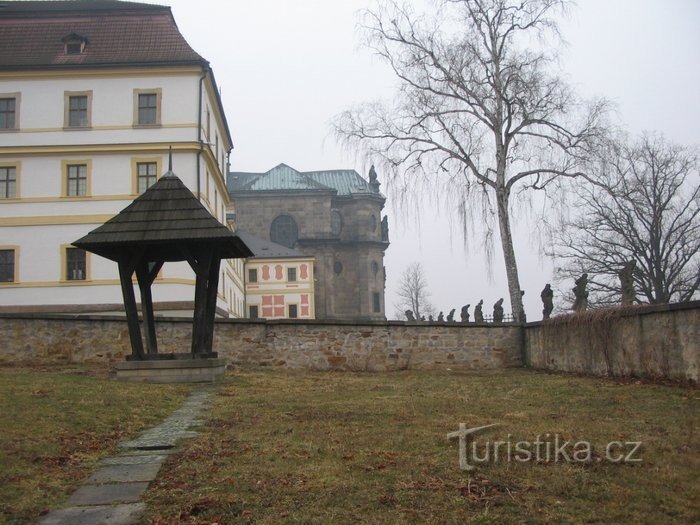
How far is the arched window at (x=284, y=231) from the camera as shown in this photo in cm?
7069

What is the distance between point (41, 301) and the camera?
Answer: 3014 centimetres

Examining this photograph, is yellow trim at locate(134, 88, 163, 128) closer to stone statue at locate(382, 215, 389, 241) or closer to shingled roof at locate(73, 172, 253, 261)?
shingled roof at locate(73, 172, 253, 261)

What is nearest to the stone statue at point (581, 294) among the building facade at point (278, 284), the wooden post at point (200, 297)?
the wooden post at point (200, 297)

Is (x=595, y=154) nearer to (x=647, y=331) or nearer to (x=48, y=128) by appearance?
(x=647, y=331)

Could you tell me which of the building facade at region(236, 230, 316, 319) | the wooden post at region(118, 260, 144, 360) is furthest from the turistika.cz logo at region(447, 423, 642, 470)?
the building facade at region(236, 230, 316, 319)

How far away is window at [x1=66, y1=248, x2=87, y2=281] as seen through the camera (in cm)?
3039

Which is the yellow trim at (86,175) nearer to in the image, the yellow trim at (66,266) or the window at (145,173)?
the window at (145,173)

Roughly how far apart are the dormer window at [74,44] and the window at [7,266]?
341 inches

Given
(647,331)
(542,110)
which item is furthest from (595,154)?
(647,331)

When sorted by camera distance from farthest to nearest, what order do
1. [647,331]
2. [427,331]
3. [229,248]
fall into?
[427,331], [229,248], [647,331]

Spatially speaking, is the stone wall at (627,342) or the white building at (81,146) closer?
the stone wall at (627,342)

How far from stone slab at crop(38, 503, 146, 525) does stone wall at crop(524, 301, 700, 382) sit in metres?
9.43

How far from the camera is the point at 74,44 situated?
3188cm

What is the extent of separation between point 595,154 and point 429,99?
573cm
